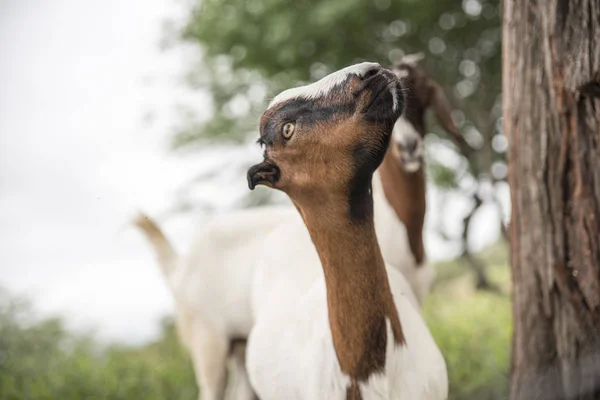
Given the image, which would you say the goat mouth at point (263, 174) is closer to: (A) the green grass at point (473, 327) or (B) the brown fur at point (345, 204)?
(B) the brown fur at point (345, 204)

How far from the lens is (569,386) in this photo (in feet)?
6.59

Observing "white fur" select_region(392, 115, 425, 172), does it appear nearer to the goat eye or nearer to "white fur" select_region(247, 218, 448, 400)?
"white fur" select_region(247, 218, 448, 400)

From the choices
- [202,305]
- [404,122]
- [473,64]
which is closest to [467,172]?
[473,64]

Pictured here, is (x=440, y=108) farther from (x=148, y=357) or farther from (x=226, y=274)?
(x=148, y=357)

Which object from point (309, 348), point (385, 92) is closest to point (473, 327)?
point (309, 348)

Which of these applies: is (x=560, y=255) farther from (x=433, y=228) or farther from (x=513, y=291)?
(x=433, y=228)

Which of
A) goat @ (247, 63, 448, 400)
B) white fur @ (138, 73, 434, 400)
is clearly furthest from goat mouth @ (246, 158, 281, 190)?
white fur @ (138, 73, 434, 400)

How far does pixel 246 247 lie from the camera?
230 centimetres

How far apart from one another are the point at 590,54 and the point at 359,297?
1.04 m

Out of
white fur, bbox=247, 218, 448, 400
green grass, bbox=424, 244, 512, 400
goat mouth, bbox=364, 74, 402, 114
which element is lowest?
green grass, bbox=424, 244, 512, 400

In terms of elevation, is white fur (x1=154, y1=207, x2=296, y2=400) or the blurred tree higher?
the blurred tree

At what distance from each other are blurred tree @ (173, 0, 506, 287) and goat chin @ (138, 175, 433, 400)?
594mm

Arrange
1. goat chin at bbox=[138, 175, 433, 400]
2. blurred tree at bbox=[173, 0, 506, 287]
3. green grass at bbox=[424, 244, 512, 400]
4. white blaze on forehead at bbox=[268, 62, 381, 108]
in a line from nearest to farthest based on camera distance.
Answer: white blaze on forehead at bbox=[268, 62, 381, 108] < goat chin at bbox=[138, 175, 433, 400] < blurred tree at bbox=[173, 0, 506, 287] < green grass at bbox=[424, 244, 512, 400]

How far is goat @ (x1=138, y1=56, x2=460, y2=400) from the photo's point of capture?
2.23 m
